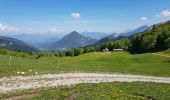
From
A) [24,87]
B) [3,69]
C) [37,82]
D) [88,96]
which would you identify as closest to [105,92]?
[88,96]

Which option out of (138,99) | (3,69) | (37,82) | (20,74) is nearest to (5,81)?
(37,82)

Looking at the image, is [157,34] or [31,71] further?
[157,34]

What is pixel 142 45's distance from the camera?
19775 centimetres

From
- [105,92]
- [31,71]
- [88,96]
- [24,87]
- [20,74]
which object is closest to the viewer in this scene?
[88,96]

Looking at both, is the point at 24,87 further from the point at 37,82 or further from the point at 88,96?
the point at 88,96

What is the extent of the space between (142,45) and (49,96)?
173 metres

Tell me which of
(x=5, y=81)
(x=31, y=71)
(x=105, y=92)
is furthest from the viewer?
(x=31, y=71)

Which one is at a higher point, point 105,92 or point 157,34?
point 157,34

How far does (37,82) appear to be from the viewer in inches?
1654

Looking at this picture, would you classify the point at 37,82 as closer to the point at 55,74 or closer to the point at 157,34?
the point at 55,74

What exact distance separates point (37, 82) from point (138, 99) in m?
17.5

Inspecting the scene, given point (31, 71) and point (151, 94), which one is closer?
point (151, 94)

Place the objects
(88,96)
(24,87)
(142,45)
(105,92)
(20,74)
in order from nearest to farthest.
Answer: (88,96) < (105,92) < (24,87) < (20,74) < (142,45)

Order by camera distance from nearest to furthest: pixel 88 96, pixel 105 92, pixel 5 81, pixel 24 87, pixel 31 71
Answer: pixel 88 96
pixel 105 92
pixel 24 87
pixel 5 81
pixel 31 71
